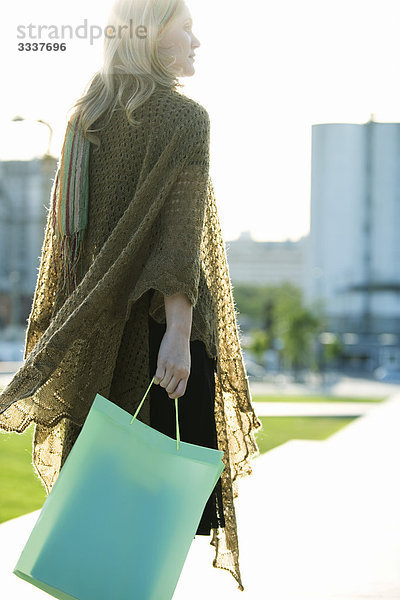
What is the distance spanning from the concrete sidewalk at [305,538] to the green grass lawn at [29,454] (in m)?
0.37

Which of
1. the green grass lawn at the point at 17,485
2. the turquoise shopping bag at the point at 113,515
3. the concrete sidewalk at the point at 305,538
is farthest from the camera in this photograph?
the green grass lawn at the point at 17,485

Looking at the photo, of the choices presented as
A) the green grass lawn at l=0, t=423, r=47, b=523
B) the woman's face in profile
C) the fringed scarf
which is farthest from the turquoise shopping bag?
the green grass lawn at l=0, t=423, r=47, b=523

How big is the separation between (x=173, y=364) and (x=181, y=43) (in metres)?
0.71

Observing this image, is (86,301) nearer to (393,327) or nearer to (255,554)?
(255,554)

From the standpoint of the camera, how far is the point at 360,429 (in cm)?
882

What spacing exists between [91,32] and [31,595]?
1.95 metres

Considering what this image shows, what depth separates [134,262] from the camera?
1.82 metres

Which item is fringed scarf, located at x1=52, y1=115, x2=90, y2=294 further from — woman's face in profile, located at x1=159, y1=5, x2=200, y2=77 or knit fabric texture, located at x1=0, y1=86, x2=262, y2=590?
woman's face in profile, located at x1=159, y1=5, x2=200, y2=77

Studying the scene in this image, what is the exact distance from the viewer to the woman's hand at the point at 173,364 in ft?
5.77

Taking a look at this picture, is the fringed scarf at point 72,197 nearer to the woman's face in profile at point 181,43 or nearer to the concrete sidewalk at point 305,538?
the woman's face in profile at point 181,43

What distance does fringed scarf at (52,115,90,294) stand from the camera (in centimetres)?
192

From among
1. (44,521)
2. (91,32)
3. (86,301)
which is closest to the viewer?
(44,521)

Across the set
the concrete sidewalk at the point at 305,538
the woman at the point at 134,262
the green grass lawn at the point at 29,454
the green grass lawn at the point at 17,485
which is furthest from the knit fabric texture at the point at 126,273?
the green grass lawn at the point at 17,485

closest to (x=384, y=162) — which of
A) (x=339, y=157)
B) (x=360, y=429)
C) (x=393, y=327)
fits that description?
(x=339, y=157)
